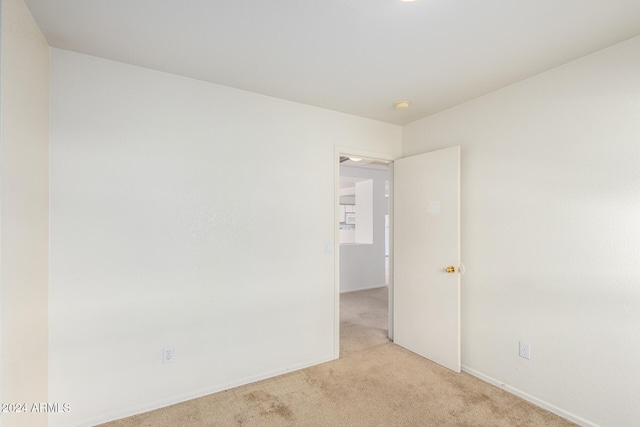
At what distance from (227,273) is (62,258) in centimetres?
104

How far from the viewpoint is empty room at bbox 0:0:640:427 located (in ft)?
5.33

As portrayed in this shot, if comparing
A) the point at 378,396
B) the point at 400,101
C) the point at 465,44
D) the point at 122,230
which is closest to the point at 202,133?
the point at 122,230

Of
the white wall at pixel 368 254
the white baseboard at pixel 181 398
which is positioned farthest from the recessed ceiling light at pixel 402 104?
the white wall at pixel 368 254

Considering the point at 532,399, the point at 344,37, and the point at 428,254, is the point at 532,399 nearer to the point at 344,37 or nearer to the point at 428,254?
the point at 428,254

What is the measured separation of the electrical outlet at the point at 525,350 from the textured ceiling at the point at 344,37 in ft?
6.68

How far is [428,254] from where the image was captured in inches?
115

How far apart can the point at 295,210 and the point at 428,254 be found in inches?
54.1

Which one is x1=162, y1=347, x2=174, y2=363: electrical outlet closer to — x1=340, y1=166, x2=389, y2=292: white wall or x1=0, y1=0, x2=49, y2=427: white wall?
x1=0, y1=0, x2=49, y2=427: white wall

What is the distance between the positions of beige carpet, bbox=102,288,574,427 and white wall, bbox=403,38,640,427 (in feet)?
0.84

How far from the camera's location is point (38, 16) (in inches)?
63.1

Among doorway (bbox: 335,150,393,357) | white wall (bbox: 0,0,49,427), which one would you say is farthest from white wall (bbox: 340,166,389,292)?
white wall (bbox: 0,0,49,427)

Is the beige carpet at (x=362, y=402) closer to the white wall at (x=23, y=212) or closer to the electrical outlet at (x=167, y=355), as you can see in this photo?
the electrical outlet at (x=167, y=355)

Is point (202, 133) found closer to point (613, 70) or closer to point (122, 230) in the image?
point (122, 230)

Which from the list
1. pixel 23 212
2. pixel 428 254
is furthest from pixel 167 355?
pixel 428 254
